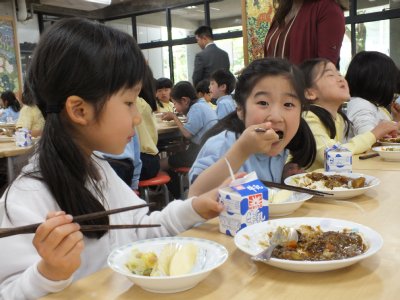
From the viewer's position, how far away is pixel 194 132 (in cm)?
461

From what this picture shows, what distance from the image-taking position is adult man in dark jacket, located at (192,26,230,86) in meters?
6.19

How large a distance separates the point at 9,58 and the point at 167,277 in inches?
364

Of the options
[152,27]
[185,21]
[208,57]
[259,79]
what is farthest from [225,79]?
[152,27]

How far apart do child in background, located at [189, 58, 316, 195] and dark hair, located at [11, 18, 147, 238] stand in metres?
0.50

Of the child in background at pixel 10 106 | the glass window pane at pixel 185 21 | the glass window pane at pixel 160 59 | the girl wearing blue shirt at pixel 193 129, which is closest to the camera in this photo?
the girl wearing blue shirt at pixel 193 129

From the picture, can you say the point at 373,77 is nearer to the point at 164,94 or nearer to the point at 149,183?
the point at 149,183

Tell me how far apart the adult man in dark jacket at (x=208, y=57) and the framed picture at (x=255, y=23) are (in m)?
1.66

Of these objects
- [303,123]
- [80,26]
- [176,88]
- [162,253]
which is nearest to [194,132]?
[176,88]

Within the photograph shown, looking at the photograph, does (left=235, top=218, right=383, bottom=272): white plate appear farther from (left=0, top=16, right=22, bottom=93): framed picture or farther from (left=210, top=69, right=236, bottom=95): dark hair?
(left=0, top=16, right=22, bottom=93): framed picture

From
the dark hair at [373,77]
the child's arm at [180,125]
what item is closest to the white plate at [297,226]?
the dark hair at [373,77]

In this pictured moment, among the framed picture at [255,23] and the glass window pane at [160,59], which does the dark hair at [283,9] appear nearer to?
the framed picture at [255,23]

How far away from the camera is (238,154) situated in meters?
1.54

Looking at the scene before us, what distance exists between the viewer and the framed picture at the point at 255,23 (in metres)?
4.35

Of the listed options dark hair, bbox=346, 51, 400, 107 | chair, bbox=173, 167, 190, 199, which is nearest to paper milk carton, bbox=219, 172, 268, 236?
dark hair, bbox=346, 51, 400, 107
